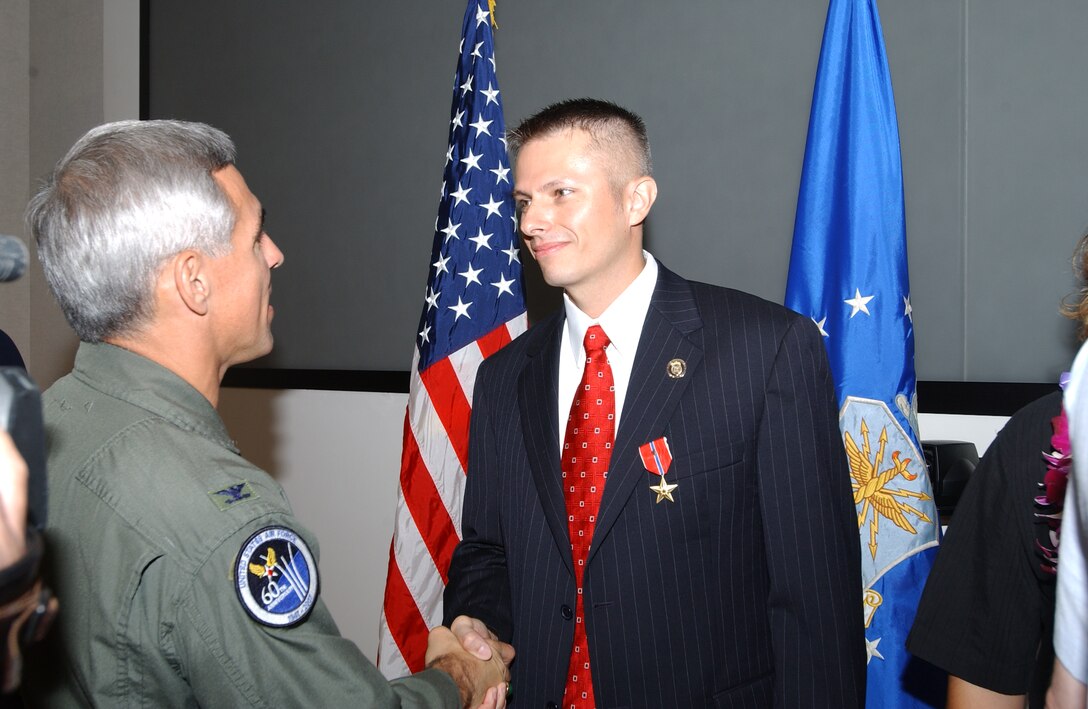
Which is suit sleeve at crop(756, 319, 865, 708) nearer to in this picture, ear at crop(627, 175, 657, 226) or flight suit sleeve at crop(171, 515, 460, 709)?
ear at crop(627, 175, 657, 226)

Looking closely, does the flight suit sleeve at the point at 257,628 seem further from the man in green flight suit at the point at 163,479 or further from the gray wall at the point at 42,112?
the gray wall at the point at 42,112

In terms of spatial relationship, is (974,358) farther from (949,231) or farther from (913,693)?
(913,693)

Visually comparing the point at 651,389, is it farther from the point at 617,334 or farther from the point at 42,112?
the point at 42,112

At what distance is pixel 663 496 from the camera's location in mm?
1573

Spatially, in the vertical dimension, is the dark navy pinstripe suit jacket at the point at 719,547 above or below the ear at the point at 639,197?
below

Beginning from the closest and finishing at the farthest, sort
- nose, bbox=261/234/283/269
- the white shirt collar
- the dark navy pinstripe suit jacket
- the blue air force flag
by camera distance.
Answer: nose, bbox=261/234/283/269 → the dark navy pinstripe suit jacket → the white shirt collar → the blue air force flag

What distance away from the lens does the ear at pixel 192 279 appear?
1.22 meters

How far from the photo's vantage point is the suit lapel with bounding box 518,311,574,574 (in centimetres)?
166

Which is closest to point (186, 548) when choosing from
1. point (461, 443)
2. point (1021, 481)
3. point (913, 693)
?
point (1021, 481)

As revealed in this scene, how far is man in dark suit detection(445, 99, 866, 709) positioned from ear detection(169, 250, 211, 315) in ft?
2.40

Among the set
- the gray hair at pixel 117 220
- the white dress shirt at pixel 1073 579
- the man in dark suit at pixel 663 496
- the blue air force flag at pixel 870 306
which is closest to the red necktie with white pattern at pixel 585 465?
the man in dark suit at pixel 663 496

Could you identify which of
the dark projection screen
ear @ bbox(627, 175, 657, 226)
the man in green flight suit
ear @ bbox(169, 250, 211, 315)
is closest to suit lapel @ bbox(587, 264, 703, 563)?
ear @ bbox(627, 175, 657, 226)

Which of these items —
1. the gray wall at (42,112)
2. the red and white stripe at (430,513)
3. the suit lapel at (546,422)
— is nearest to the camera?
the suit lapel at (546,422)

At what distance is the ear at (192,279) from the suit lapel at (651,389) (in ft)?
2.57
